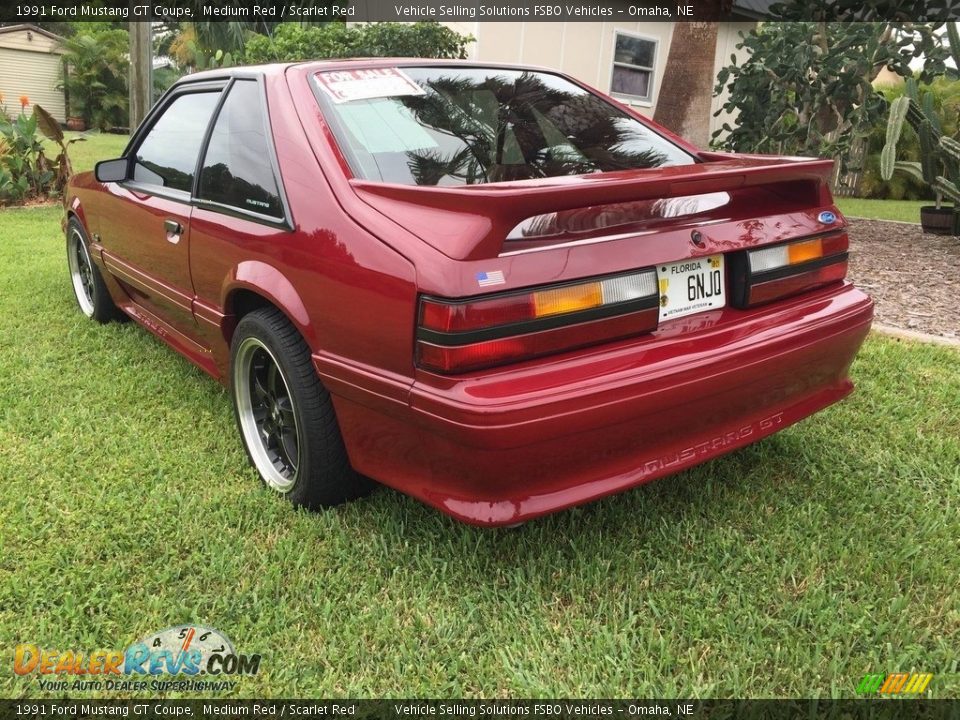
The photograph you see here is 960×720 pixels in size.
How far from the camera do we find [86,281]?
4.84m

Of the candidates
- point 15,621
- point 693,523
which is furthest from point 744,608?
point 15,621

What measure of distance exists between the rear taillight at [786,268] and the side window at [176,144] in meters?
2.11

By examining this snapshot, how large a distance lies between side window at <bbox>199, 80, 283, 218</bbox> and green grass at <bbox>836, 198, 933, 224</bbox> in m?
9.38

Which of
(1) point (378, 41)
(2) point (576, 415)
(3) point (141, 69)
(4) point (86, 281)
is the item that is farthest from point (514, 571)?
(1) point (378, 41)

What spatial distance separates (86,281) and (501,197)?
13.0 ft

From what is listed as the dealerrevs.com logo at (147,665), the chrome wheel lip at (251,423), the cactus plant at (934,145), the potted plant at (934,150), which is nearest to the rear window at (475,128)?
the chrome wheel lip at (251,423)

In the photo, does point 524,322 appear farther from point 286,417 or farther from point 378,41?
point 378,41

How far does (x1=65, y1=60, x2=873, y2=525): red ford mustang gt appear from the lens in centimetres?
188

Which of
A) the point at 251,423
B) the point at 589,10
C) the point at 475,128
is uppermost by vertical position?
the point at 589,10

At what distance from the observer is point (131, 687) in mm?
1869

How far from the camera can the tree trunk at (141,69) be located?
7867 millimetres

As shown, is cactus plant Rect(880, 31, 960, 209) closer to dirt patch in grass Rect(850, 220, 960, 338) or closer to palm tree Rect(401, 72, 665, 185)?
dirt patch in grass Rect(850, 220, 960, 338)

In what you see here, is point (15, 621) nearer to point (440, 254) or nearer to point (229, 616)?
point (229, 616)

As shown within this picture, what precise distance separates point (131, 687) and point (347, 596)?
57 centimetres
